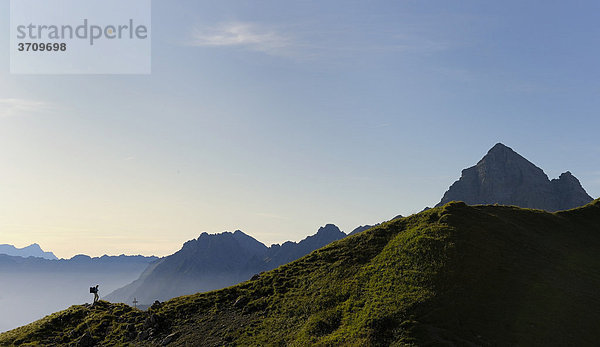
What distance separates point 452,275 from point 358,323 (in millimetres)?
13767

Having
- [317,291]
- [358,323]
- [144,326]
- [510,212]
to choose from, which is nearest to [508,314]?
[358,323]

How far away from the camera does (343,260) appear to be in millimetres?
65062

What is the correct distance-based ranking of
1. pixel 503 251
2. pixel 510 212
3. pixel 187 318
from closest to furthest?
pixel 503 251 → pixel 187 318 → pixel 510 212

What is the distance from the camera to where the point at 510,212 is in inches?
2891

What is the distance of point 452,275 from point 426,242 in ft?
28.1

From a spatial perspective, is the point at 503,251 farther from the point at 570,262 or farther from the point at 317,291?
the point at 317,291

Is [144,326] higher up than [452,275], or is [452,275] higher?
[452,275]

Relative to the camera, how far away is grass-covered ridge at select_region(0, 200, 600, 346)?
4394cm

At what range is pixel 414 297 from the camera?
47.4 metres

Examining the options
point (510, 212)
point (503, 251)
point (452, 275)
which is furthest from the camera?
point (510, 212)

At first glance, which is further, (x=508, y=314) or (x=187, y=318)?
(x=187, y=318)

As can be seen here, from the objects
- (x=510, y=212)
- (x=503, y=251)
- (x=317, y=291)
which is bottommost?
(x=317, y=291)

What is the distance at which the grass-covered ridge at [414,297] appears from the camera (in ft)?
144

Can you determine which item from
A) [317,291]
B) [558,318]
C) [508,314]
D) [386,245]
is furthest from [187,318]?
[558,318]
